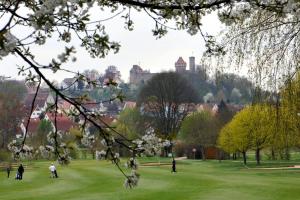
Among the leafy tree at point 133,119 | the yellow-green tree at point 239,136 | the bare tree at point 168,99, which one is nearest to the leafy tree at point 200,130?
the bare tree at point 168,99

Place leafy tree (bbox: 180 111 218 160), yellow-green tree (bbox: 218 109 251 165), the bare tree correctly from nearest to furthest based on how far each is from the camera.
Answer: yellow-green tree (bbox: 218 109 251 165) < leafy tree (bbox: 180 111 218 160) < the bare tree

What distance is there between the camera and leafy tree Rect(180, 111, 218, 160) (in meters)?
61.9

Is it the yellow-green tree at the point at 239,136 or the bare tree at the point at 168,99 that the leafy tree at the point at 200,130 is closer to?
the bare tree at the point at 168,99

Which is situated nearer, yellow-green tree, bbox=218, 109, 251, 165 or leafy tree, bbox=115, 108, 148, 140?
yellow-green tree, bbox=218, 109, 251, 165

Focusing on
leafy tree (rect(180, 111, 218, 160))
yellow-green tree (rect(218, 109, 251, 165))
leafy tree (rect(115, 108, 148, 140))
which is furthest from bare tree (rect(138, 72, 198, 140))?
yellow-green tree (rect(218, 109, 251, 165))

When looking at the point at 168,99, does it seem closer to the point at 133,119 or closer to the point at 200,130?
the point at 133,119

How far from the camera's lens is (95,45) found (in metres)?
4.93

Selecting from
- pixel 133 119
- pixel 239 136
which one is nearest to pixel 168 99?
pixel 133 119

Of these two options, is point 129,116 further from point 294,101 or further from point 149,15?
point 149,15

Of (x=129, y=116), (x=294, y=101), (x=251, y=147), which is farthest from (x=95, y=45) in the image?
(x=129, y=116)

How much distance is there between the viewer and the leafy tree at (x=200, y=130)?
6191 centimetres

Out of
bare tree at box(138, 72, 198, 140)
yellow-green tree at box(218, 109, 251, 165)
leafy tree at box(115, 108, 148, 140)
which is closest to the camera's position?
yellow-green tree at box(218, 109, 251, 165)

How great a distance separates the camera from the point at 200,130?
2486 inches

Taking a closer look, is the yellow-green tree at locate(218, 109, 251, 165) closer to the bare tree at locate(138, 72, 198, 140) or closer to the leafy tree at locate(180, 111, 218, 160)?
the leafy tree at locate(180, 111, 218, 160)
